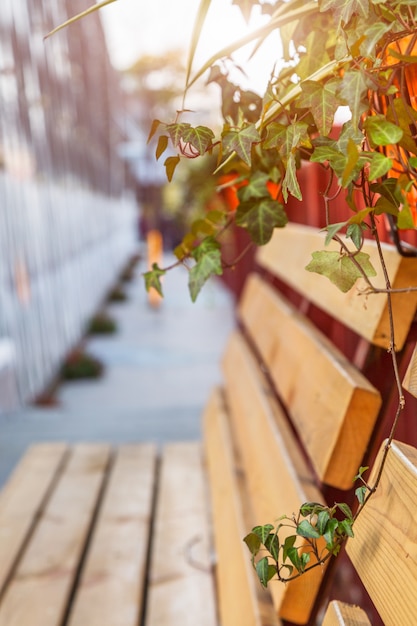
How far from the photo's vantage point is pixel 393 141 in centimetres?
75

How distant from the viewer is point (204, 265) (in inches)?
46.3

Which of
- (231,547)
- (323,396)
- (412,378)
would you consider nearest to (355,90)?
(412,378)

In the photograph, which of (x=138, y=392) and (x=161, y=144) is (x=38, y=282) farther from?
(x=161, y=144)

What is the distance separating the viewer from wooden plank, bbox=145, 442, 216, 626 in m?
1.68

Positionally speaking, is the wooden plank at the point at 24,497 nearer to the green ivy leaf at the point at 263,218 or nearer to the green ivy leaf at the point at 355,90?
the green ivy leaf at the point at 263,218

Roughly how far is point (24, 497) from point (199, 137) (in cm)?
172

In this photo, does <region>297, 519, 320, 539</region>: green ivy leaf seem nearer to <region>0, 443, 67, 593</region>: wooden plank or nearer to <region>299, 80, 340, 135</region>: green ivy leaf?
<region>299, 80, 340, 135</region>: green ivy leaf

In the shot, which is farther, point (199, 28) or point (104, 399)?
point (104, 399)

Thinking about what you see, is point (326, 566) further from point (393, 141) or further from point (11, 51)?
point (11, 51)

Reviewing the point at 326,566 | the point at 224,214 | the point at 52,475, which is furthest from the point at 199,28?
the point at 52,475

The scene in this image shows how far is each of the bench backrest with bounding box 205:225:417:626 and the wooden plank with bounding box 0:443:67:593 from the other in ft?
1.61

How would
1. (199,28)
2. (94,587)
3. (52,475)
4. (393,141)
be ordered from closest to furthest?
(393,141) → (199,28) → (94,587) → (52,475)

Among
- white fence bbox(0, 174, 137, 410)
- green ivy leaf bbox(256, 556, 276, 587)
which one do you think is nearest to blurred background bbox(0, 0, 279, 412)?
white fence bbox(0, 174, 137, 410)

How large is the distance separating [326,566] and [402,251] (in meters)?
0.45
